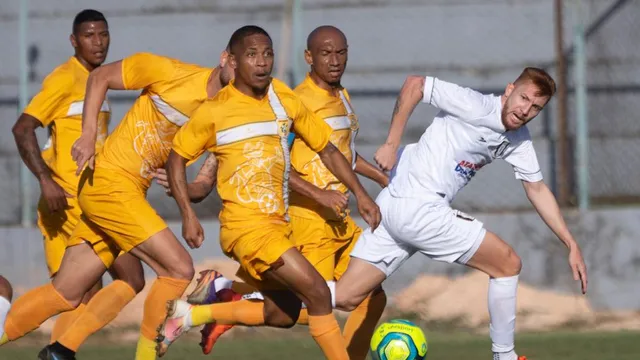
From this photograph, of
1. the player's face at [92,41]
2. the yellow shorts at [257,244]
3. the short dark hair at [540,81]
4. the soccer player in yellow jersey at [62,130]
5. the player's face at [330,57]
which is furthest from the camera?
the player's face at [92,41]

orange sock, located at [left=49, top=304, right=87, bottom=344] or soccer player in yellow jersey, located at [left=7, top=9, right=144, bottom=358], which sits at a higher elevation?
soccer player in yellow jersey, located at [left=7, top=9, right=144, bottom=358]

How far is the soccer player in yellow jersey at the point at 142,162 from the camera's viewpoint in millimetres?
7039

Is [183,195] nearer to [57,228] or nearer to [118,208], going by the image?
[118,208]

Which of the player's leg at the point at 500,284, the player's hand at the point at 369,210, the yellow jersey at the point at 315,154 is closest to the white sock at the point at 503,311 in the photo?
the player's leg at the point at 500,284

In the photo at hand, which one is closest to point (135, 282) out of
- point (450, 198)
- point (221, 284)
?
point (221, 284)

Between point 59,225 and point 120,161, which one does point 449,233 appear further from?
point 59,225

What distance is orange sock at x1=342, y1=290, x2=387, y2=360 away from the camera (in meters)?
7.66

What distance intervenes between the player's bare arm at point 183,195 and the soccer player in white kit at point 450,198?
3.64 ft

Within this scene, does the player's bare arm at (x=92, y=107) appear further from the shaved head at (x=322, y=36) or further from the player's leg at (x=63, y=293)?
the shaved head at (x=322, y=36)

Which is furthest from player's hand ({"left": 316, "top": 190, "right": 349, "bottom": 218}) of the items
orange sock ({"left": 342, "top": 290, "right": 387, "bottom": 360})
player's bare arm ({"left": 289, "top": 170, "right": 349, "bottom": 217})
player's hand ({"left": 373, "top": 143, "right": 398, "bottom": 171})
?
orange sock ({"left": 342, "top": 290, "right": 387, "bottom": 360})

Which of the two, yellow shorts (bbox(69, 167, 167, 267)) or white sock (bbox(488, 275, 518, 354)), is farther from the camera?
white sock (bbox(488, 275, 518, 354))

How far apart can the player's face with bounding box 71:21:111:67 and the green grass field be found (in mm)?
2309

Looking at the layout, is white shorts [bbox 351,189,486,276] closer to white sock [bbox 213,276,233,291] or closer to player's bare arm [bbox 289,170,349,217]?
player's bare arm [bbox 289,170,349,217]

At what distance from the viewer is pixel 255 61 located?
6.64 metres
